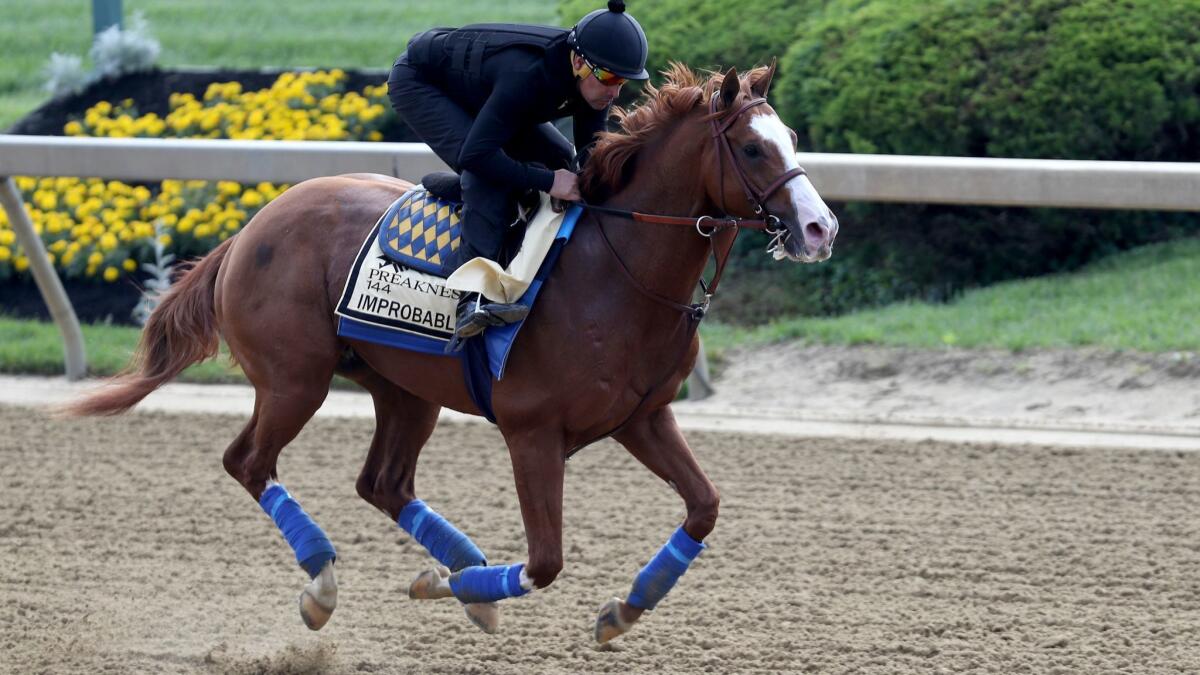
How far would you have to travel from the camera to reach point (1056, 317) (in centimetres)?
793

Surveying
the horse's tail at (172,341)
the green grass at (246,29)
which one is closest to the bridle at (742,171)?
the horse's tail at (172,341)

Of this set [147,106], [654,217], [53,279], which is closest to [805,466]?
[654,217]

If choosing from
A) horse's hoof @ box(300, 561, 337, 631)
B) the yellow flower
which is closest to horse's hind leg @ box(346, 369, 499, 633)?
horse's hoof @ box(300, 561, 337, 631)

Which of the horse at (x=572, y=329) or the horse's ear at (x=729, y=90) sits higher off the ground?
the horse's ear at (x=729, y=90)

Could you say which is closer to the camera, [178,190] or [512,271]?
[512,271]

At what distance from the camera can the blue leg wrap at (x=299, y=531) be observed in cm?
478

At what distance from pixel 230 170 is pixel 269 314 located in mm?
2712

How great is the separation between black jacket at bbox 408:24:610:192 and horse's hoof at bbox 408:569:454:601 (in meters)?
1.32

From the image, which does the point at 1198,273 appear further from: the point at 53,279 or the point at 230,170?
the point at 53,279

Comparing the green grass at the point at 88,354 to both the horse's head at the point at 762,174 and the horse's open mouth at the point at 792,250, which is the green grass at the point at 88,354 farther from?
the horse's open mouth at the point at 792,250

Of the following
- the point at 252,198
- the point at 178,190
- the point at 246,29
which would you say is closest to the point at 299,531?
the point at 252,198

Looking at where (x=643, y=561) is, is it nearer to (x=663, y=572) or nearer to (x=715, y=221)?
(x=663, y=572)

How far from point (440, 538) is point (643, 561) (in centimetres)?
91

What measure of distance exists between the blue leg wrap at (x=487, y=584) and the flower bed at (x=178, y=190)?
16.8 feet
